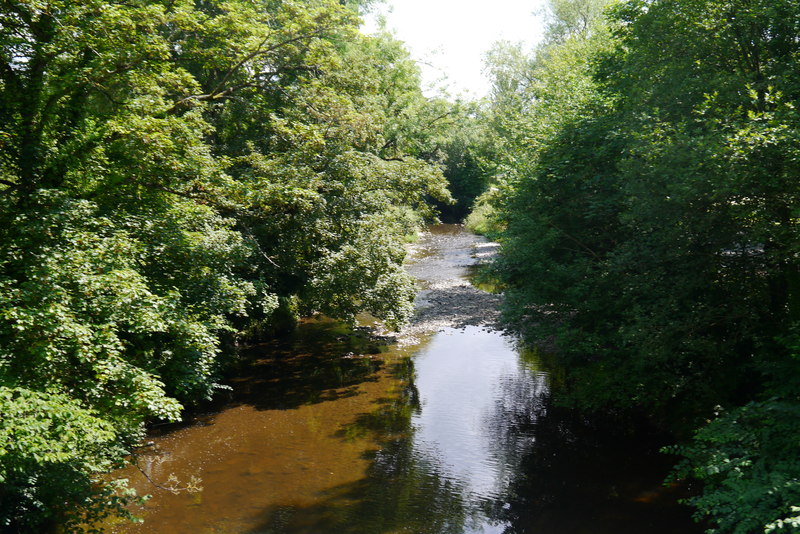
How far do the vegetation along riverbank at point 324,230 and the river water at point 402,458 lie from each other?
1.18 m

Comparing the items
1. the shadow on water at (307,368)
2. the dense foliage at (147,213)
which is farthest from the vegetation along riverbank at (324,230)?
the shadow on water at (307,368)

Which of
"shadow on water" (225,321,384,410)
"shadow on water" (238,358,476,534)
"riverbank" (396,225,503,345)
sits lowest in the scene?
"shadow on water" (238,358,476,534)

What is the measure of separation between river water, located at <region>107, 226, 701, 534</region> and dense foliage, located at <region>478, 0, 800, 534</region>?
1.44 meters

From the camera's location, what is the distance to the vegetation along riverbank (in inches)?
344

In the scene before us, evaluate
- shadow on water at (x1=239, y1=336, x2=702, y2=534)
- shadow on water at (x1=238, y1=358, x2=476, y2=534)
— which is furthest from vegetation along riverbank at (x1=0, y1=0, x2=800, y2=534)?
shadow on water at (x1=238, y1=358, x2=476, y2=534)

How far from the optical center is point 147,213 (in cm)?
1298

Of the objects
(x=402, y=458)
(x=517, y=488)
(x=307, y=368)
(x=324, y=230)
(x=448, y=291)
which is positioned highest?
(x=324, y=230)

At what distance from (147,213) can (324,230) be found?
22.6ft

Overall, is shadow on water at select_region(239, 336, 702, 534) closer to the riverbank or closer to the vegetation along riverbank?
the vegetation along riverbank

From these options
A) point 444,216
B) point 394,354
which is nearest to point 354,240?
point 394,354

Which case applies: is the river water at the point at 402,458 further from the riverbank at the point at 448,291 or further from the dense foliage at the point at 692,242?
the riverbank at the point at 448,291

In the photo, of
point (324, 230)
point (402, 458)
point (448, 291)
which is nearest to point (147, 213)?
point (324, 230)

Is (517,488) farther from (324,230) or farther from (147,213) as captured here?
(147,213)

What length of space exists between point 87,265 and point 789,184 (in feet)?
38.0
